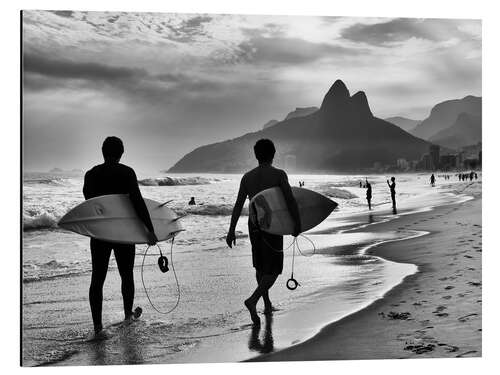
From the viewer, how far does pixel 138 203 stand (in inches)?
173

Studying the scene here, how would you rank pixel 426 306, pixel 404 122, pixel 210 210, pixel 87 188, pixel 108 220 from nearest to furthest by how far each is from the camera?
pixel 108 220, pixel 87 188, pixel 426 306, pixel 210 210, pixel 404 122

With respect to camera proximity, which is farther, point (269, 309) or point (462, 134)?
point (462, 134)

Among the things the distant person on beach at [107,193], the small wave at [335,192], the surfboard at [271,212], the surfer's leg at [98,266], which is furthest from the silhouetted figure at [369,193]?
the surfer's leg at [98,266]

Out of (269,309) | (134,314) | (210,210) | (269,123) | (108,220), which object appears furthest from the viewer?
(269,123)

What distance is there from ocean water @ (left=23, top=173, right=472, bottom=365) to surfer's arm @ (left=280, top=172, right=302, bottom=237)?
370 millimetres

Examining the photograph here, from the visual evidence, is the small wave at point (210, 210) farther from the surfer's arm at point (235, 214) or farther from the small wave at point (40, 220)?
the small wave at point (40, 220)

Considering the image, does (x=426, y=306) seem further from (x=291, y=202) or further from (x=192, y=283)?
(x=192, y=283)

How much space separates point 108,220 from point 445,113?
2.88 meters

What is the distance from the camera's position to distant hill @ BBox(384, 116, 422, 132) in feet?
18.3

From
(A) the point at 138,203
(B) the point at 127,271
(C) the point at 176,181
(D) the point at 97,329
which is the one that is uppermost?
(C) the point at 176,181

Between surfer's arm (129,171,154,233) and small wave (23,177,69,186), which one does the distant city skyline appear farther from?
surfer's arm (129,171,154,233)

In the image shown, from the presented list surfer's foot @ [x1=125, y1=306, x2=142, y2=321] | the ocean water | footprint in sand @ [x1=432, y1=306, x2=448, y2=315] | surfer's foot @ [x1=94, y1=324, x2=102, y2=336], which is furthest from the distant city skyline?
footprint in sand @ [x1=432, y1=306, x2=448, y2=315]

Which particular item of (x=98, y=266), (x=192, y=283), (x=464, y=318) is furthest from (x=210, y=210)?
(x=464, y=318)
